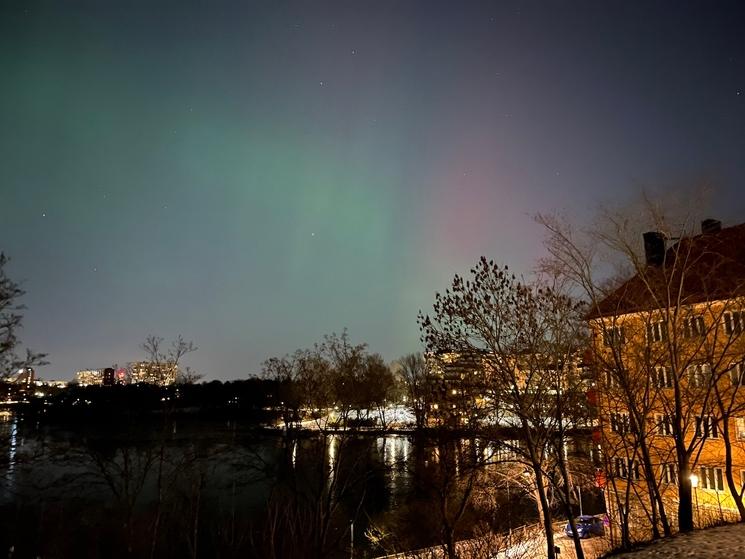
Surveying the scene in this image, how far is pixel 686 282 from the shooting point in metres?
26.3

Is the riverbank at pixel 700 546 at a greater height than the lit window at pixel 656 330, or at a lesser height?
lesser

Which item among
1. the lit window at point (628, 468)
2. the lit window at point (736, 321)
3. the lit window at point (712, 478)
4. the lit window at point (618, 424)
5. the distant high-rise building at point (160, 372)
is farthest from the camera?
the distant high-rise building at point (160, 372)

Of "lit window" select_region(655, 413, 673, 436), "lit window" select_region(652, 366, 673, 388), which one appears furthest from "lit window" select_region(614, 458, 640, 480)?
"lit window" select_region(652, 366, 673, 388)

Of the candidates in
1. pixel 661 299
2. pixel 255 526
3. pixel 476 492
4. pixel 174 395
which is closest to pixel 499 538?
pixel 476 492

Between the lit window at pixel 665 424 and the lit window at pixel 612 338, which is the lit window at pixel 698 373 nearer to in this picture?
the lit window at pixel 665 424

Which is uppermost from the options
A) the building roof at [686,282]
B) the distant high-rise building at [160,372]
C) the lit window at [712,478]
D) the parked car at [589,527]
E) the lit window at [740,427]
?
the building roof at [686,282]

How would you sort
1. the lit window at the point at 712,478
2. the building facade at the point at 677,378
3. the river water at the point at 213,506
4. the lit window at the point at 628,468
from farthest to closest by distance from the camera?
1. the lit window at the point at 712,478
2. the river water at the point at 213,506
3. the lit window at the point at 628,468
4. the building facade at the point at 677,378

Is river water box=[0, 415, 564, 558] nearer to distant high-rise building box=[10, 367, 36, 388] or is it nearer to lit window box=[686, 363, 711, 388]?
distant high-rise building box=[10, 367, 36, 388]

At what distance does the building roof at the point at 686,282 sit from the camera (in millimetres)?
15281

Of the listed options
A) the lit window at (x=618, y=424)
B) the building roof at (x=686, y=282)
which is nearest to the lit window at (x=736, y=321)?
the building roof at (x=686, y=282)

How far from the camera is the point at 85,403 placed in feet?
240

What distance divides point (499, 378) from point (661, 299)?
6.77m

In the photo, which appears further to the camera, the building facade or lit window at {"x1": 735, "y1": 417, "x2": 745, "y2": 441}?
lit window at {"x1": 735, "y1": 417, "x2": 745, "y2": 441}

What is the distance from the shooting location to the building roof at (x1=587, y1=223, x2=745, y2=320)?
15.3 meters
